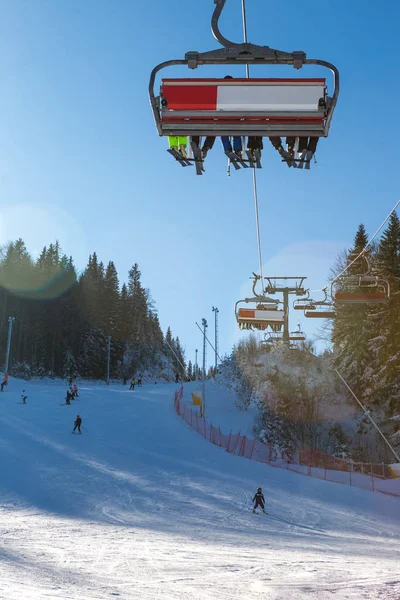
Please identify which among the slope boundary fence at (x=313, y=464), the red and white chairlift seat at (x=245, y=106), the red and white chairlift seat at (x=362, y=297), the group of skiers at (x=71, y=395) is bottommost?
the slope boundary fence at (x=313, y=464)

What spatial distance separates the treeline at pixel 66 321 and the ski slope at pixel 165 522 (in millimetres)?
45133

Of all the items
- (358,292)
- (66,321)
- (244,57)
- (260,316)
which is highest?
(66,321)

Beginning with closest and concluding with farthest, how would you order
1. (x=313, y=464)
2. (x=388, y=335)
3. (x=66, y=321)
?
(x=313, y=464)
(x=388, y=335)
(x=66, y=321)

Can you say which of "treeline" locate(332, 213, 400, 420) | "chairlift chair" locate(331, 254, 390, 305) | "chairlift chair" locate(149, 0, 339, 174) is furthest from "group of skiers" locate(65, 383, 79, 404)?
"chairlift chair" locate(149, 0, 339, 174)

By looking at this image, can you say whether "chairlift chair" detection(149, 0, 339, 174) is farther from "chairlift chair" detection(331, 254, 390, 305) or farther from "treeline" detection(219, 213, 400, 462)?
"treeline" detection(219, 213, 400, 462)

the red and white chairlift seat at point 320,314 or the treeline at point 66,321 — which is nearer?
the red and white chairlift seat at point 320,314

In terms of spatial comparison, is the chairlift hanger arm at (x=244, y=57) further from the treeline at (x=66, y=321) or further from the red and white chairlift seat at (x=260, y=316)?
the treeline at (x=66, y=321)

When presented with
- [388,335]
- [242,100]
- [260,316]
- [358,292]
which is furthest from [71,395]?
[242,100]

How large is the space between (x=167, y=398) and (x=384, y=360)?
2068 centimetres

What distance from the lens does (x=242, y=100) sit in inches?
176

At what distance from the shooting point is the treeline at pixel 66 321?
8519 centimetres

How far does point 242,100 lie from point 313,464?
113 feet

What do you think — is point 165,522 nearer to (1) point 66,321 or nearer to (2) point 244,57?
(2) point 244,57

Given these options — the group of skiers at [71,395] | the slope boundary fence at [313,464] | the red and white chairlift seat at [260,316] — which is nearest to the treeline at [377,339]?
the slope boundary fence at [313,464]
